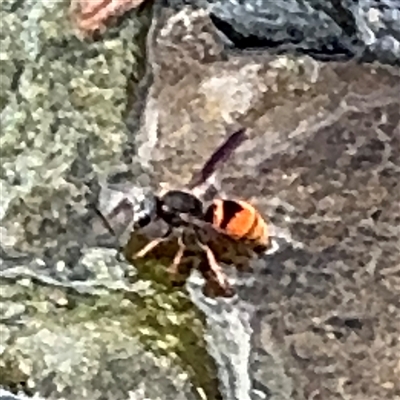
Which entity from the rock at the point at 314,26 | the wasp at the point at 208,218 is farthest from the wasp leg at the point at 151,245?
the rock at the point at 314,26

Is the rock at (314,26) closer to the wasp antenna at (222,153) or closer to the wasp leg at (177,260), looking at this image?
the wasp antenna at (222,153)

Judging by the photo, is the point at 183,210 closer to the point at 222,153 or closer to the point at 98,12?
the point at 222,153

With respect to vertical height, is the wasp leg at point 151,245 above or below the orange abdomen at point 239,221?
below

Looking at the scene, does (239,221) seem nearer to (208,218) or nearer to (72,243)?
(208,218)

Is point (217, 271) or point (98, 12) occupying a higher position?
point (98, 12)

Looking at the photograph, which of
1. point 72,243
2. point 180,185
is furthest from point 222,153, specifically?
point 72,243
